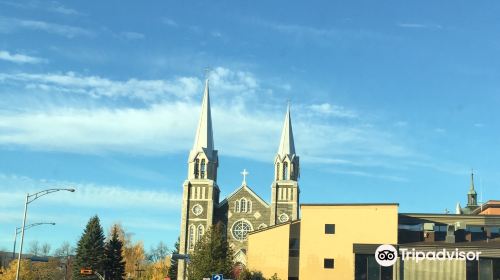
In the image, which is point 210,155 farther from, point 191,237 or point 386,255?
point 386,255

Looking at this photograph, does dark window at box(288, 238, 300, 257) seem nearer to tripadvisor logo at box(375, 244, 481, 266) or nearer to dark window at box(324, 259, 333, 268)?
dark window at box(324, 259, 333, 268)

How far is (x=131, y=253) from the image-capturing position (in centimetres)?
12588

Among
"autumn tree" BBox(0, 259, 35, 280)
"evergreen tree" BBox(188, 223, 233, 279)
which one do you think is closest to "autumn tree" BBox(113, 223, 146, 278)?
"autumn tree" BBox(0, 259, 35, 280)

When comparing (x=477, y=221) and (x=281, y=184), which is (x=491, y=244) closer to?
(x=477, y=221)

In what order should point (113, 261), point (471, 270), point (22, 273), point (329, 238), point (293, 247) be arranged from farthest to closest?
point (22, 273), point (113, 261), point (293, 247), point (329, 238), point (471, 270)

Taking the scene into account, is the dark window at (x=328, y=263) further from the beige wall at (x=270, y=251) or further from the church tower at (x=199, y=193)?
the church tower at (x=199, y=193)

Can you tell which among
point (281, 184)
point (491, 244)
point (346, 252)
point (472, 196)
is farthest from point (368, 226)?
point (472, 196)

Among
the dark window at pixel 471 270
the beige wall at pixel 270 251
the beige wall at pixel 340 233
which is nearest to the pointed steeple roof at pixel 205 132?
the beige wall at pixel 270 251

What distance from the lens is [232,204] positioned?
99.1 meters

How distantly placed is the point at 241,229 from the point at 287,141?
16604 mm

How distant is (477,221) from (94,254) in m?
54.7

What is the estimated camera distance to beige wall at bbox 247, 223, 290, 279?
57.4 m

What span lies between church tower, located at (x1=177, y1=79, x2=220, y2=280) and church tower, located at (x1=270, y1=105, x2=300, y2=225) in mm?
9438

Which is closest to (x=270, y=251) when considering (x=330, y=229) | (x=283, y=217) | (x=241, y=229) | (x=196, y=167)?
(x=330, y=229)
